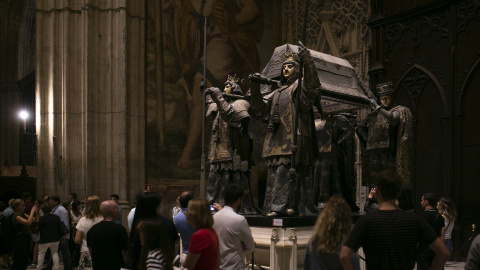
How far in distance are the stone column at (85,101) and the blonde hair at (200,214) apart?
11007 millimetres

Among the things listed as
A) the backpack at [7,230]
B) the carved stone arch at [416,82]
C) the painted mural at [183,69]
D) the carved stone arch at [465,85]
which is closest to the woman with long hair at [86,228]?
the backpack at [7,230]

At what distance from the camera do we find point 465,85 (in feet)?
39.0

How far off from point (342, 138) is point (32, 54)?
798 inches

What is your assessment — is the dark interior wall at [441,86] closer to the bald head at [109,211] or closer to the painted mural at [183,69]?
the painted mural at [183,69]

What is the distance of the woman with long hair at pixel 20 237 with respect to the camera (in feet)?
33.4

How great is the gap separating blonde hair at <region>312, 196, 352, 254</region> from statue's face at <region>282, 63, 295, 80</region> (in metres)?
4.62

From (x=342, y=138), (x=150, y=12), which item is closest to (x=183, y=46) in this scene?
(x=150, y=12)

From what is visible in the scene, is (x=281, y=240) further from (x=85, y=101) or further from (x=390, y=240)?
(x=85, y=101)

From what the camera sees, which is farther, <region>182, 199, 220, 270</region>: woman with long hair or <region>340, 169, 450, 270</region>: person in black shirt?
<region>182, 199, 220, 270</region>: woman with long hair

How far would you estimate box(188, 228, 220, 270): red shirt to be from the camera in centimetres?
459

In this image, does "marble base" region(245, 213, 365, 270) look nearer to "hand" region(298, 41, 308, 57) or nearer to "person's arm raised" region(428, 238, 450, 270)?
"hand" region(298, 41, 308, 57)

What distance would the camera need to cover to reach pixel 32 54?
1029 inches

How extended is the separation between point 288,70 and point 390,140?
6.38 feet

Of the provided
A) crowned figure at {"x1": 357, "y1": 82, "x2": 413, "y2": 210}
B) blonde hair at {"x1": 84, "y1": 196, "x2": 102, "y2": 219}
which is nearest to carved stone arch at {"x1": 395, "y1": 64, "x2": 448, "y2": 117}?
crowned figure at {"x1": 357, "y1": 82, "x2": 413, "y2": 210}
